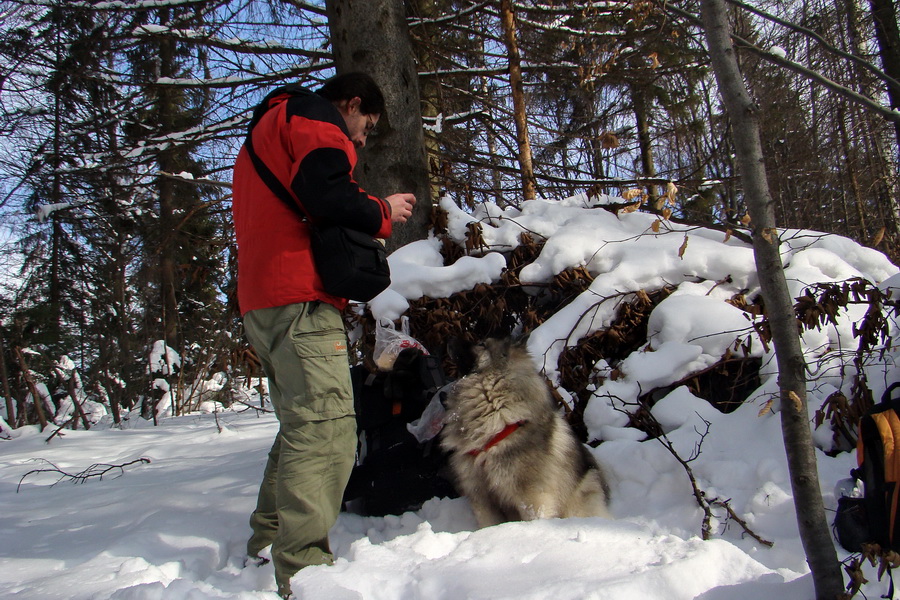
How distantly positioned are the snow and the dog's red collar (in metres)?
0.41

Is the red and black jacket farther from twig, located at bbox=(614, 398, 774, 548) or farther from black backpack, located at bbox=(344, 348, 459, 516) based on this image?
twig, located at bbox=(614, 398, 774, 548)

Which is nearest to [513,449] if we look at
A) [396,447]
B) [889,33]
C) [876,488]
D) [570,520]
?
[570,520]

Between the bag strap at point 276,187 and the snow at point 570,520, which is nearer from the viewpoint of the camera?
the snow at point 570,520

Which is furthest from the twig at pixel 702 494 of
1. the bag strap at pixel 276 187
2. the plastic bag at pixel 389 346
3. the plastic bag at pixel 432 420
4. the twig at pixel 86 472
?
the twig at pixel 86 472

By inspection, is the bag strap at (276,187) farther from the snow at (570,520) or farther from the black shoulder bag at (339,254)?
the snow at (570,520)

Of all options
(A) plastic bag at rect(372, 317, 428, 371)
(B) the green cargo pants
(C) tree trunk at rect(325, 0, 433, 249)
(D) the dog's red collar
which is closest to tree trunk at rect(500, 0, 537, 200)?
(C) tree trunk at rect(325, 0, 433, 249)

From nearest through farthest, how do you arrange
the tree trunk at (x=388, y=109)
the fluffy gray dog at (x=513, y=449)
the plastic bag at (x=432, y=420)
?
the fluffy gray dog at (x=513, y=449) < the plastic bag at (x=432, y=420) < the tree trunk at (x=388, y=109)

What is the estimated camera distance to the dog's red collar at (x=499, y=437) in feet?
8.52

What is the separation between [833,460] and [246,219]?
2.93 m

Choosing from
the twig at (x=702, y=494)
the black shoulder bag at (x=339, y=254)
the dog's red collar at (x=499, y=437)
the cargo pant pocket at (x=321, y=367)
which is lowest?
the twig at (x=702, y=494)

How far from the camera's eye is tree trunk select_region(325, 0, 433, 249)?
4070mm

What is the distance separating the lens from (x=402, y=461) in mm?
2875

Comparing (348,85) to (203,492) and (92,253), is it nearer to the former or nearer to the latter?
(203,492)

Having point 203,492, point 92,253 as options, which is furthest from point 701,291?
point 92,253
